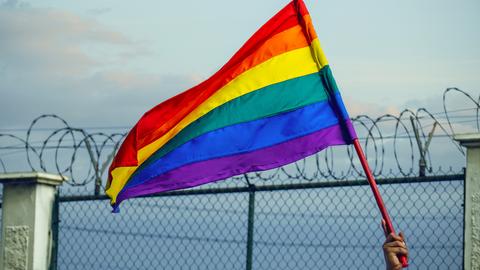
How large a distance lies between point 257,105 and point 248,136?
214 mm

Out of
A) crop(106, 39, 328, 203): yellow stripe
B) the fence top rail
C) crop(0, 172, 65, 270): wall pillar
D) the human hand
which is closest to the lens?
the human hand

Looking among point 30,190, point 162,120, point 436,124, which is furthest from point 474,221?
point 30,190

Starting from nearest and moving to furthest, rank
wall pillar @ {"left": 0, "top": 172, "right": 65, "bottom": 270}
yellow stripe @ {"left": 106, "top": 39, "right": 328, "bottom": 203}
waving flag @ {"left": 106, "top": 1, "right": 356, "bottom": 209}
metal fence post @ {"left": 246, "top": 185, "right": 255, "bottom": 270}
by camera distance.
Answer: waving flag @ {"left": 106, "top": 1, "right": 356, "bottom": 209} → yellow stripe @ {"left": 106, "top": 39, "right": 328, "bottom": 203} → metal fence post @ {"left": 246, "top": 185, "right": 255, "bottom": 270} → wall pillar @ {"left": 0, "top": 172, "right": 65, "bottom": 270}

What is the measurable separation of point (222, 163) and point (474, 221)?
87.0 inches

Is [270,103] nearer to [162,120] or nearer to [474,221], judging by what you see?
[162,120]

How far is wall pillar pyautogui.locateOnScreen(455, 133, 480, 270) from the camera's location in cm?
817

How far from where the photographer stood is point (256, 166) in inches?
276

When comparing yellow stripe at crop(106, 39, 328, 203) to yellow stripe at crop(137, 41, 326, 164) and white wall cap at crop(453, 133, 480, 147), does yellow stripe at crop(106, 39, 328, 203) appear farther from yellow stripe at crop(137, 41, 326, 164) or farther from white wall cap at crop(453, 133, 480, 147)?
white wall cap at crop(453, 133, 480, 147)

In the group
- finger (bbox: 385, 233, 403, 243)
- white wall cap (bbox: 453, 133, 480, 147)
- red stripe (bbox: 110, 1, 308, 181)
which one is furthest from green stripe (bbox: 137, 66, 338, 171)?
white wall cap (bbox: 453, 133, 480, 147)

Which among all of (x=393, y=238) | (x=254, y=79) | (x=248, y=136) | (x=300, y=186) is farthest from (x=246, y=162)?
(x=300, y=186)

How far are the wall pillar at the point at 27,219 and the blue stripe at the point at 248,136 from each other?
8.92 feet

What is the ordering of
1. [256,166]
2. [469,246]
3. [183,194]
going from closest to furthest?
[256,166] → [469,246] → [183,194]

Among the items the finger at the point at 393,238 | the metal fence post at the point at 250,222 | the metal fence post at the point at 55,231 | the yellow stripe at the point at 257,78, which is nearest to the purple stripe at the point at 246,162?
the yellow stripe at the point at 257,78

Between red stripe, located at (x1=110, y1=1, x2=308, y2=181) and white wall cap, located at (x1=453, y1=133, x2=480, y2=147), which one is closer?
red stripe, located at (x1=110, y1=1, x2=308, y2=181)
